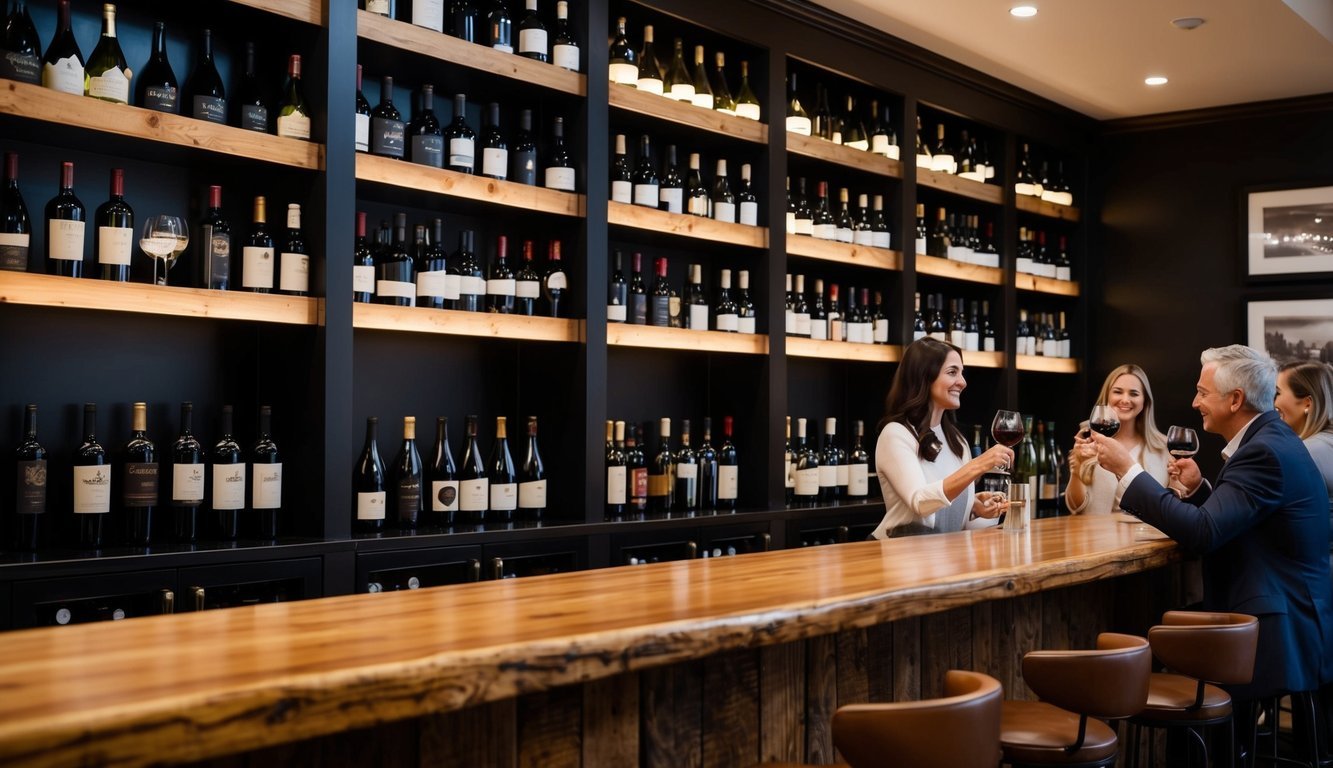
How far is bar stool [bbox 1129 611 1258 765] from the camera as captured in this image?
243 centimetres

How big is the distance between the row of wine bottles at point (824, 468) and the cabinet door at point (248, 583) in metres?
1.98

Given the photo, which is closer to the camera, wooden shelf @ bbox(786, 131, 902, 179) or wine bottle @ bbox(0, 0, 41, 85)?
wine bottle @ bbox(0, 0, 41, 85)

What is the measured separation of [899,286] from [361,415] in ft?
7.94

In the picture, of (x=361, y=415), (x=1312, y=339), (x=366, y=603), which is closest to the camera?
(x=366, y=603)

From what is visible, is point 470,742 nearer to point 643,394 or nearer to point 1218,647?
point 1218,647

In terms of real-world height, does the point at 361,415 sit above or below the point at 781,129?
below

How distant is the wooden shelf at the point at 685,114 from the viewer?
373 centimetres

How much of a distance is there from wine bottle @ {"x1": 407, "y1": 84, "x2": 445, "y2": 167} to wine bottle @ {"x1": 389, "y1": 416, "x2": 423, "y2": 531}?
0.74 meters

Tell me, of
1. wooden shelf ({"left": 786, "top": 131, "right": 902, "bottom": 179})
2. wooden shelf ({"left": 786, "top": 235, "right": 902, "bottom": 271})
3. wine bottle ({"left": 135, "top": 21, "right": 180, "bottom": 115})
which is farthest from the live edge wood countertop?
wooden shelf ({"left": 786, "top": 131, "right": 902, "bottom": 179})

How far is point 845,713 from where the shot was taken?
64.5 inches

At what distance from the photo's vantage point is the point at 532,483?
11.7 feet

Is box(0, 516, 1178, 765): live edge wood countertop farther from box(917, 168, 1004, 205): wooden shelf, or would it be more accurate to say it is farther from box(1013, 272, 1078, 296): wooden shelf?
box(1013, 272, 1078, 296): wooden shelf

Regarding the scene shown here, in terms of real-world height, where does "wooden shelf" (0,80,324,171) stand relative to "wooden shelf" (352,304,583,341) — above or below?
above

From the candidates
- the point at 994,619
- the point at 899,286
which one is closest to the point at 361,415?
the point at 994,619
